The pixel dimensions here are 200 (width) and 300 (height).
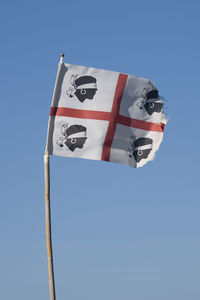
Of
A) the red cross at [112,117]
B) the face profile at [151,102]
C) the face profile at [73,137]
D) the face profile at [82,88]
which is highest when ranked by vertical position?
the face profile at [82,88]

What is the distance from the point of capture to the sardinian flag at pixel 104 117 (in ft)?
73.6

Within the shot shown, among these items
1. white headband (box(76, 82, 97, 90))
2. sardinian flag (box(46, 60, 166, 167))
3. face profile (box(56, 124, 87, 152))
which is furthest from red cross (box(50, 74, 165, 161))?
white headband (box(76, 82, 97, 90))

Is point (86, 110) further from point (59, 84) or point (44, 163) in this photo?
point (44, 163)

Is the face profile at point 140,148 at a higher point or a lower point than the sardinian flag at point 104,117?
lower

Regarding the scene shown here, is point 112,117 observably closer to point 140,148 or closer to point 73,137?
point 140,148

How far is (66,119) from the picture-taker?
22.5 m

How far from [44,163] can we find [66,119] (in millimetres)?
2145

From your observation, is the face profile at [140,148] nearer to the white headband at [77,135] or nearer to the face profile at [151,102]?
the face profile at [151,102]

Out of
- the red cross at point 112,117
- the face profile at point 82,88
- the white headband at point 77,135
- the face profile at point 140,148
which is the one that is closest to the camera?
the white headband at point 77,135

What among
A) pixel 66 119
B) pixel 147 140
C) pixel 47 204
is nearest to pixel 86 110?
pixel 66 119

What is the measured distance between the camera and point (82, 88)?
2275cm

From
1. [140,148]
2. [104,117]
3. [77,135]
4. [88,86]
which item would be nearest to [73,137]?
[77,135]

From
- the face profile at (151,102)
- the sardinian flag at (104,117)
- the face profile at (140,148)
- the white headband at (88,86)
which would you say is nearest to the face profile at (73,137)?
the sardinian flag at (104,117)

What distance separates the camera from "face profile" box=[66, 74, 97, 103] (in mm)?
22648
